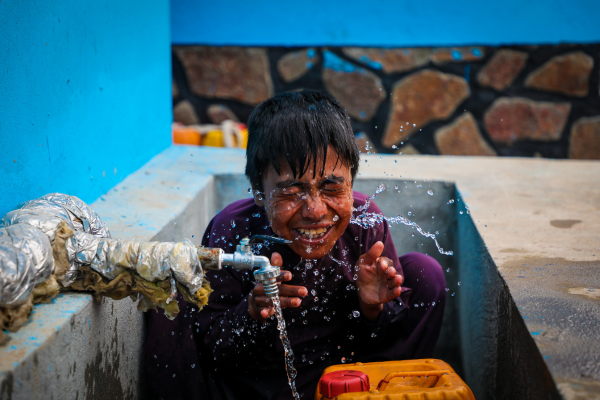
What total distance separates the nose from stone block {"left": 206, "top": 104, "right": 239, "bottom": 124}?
118 inches

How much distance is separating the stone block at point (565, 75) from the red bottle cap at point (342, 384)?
3.38 meters

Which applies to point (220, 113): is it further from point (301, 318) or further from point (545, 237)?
point (545, 237)

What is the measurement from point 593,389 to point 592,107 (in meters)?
3.63

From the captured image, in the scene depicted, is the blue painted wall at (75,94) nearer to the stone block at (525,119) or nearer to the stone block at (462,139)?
the stone block at (462,139)

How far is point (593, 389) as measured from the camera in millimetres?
1019

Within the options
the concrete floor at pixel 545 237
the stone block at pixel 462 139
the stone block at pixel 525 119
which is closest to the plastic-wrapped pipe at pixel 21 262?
the concrete floor at pixel 545 237

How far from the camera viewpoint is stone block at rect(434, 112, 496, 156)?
14.0ft

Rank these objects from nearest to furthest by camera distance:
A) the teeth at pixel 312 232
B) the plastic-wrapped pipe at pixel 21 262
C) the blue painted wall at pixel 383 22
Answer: the plastic-wrapped pipe at pixel 21 262 → the teeth at pixel 312 232 → the blue painted wall at pixel 383 22

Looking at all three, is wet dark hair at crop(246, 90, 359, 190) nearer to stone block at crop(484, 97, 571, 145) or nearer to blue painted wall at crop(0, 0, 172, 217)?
blue painted wall at crop(0, 0, 172, 217)

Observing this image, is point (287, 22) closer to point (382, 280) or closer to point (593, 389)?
point (382, 280)

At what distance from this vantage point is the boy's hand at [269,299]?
5.07ft

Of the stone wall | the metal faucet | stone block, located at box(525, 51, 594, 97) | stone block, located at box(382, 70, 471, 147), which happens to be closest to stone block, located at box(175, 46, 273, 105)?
the stone wall

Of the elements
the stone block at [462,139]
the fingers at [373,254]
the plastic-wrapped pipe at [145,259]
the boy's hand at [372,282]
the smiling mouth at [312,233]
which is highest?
the plastic-wrapped pipe at [145,259]

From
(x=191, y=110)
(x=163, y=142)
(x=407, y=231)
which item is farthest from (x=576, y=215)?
(x=191, y=110)
